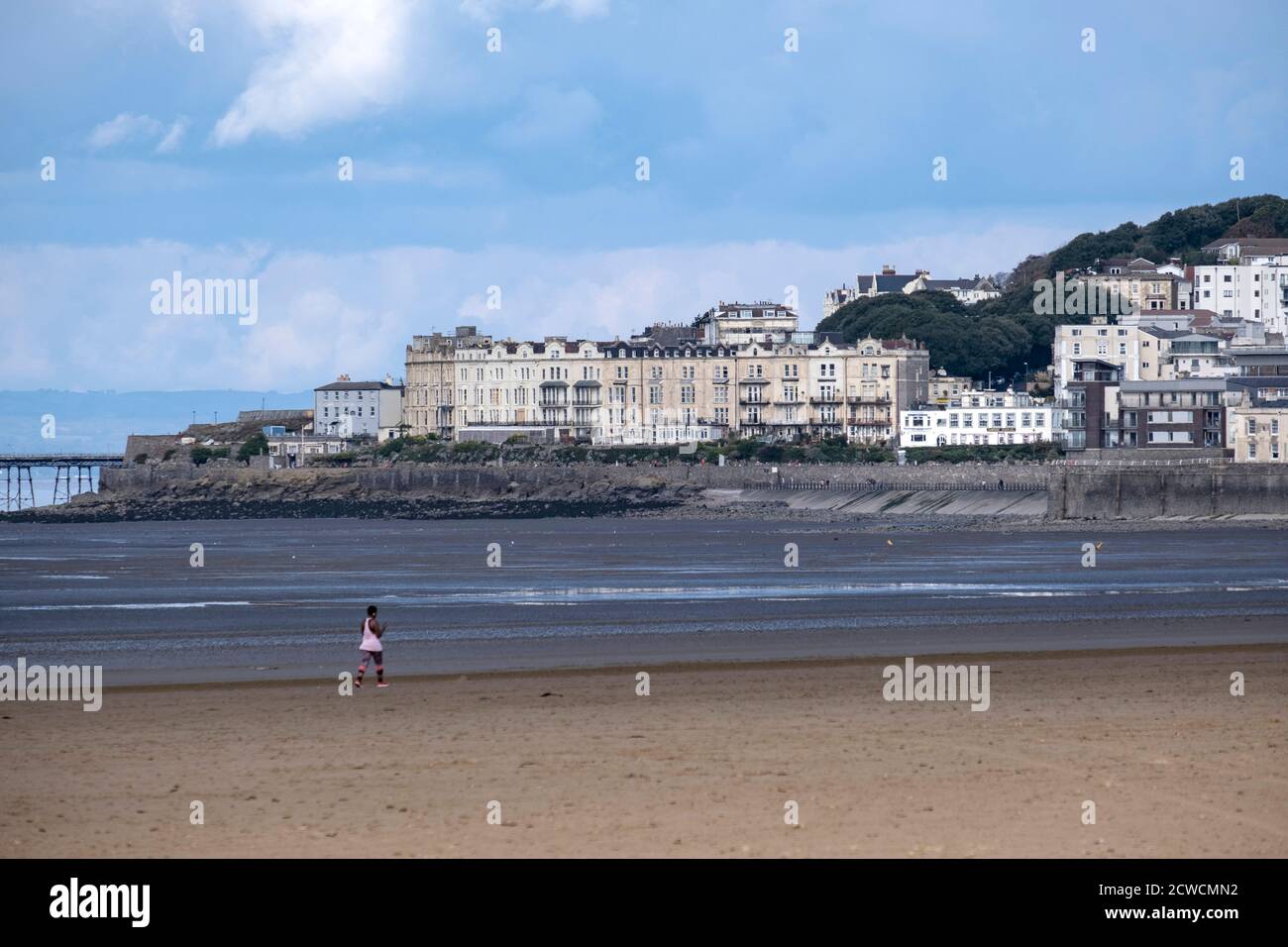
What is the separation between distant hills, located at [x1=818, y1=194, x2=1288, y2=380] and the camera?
15175 centimetres

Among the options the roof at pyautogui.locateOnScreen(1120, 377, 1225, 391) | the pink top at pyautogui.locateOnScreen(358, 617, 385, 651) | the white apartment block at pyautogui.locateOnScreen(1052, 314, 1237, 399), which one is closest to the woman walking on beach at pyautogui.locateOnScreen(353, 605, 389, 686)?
the pink top at pyautogui.locateOnScreen(358, 617, 385, 651)

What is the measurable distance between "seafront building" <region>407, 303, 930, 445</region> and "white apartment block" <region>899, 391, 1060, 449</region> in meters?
11.3

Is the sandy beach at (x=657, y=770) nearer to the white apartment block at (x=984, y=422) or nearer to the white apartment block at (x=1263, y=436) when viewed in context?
the white apartment block at (x=1263, y=436)

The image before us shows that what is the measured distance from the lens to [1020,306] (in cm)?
16588

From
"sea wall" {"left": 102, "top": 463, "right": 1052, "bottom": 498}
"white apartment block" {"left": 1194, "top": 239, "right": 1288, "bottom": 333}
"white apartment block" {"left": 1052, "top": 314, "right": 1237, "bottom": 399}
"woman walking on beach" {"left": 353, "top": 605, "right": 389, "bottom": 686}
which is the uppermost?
"white apartment block" {"left": 1194, "top": 239, "right": 1288, "bottom": 333}

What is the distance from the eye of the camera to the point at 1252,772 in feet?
45.6

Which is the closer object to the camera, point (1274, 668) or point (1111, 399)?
point (1274, 668)

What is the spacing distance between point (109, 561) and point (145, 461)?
332ft

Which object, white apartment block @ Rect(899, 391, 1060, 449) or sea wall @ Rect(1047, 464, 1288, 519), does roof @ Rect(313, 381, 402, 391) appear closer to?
white apartment block @ Rect(899, 391, 1060, 449)

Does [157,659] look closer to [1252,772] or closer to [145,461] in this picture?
[1252,772]

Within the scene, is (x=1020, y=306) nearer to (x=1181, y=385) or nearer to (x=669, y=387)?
(x=669, y=387)

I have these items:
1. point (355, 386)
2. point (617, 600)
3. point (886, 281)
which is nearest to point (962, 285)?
point (886, 281)

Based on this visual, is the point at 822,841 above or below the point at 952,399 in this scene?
below
